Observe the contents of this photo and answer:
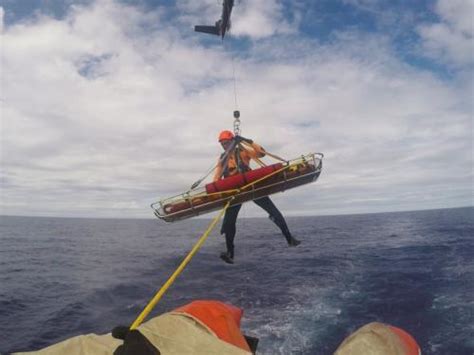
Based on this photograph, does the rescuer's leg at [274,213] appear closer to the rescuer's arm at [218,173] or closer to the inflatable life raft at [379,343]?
the rescuer's arm at [218,173]

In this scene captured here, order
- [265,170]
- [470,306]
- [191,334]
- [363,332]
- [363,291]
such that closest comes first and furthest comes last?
[191,334] < [363,332] < [265,170] < [470,306] < [363,291]

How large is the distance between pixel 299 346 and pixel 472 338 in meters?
8.40

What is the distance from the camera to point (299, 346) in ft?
54.1

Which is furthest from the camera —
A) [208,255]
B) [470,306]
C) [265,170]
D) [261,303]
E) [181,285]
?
[208,255]

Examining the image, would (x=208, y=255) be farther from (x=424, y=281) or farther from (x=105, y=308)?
(x=424, y=281)

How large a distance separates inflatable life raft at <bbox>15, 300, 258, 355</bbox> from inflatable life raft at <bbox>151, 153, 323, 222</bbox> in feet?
16.9

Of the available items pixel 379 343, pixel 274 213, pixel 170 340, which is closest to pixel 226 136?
pixel 274 213

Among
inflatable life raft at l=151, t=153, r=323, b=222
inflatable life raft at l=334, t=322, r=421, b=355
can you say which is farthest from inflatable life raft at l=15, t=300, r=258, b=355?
inflatable life raft at l=151, t=153, r=323, b=222

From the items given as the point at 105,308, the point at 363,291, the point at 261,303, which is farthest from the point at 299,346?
the point at 105,308

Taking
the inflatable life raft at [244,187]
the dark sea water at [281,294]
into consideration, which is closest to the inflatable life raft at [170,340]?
the inflatable life raft at [244,187]

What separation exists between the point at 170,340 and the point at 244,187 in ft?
20.9

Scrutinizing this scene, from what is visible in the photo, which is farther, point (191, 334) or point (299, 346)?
point (299, 346)

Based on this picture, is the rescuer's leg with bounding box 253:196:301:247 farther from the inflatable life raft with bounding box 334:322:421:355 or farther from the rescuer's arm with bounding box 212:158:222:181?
the inflatable life raft with bounding box 334:322:421:355

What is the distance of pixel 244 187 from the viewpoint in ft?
32.9
